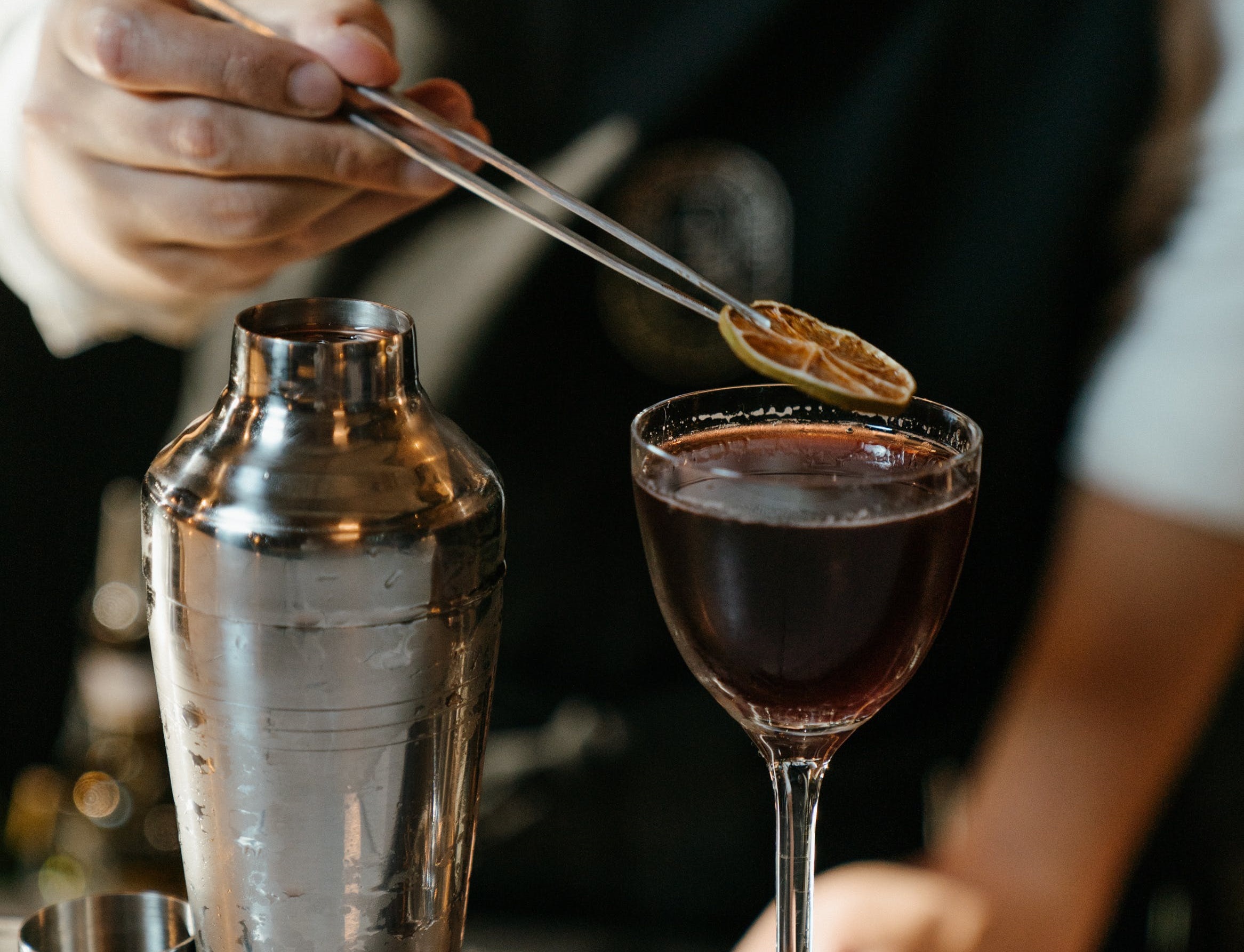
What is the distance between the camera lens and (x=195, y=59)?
0.74 m

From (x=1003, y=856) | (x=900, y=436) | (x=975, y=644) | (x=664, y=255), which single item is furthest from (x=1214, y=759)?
(x=664, y=255)

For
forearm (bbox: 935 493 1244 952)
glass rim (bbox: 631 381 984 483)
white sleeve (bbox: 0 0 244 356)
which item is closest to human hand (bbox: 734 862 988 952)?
forearm (bbox: 935 493 1244 952)

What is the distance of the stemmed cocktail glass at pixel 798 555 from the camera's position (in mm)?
537

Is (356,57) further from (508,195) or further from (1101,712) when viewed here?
(1101,712)

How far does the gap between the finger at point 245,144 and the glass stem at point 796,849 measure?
424 millimetres

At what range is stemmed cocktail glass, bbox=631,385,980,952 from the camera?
0.54m

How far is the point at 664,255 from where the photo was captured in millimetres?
590

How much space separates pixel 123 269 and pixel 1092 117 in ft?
3.49

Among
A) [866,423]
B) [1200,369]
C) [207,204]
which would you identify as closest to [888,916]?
[866,423]

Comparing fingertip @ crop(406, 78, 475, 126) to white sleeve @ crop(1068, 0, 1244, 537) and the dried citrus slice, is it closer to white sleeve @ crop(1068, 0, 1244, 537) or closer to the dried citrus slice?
the dried citrus slice

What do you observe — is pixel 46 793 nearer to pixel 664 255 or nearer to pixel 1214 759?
pixel 664 255

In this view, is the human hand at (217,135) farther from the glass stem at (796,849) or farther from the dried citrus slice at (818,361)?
the glass stem at (796,849)

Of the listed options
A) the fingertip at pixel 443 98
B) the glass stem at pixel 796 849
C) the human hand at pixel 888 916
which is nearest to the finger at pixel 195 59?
the fingertip at pixel 443 98

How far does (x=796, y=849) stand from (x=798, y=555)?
162mm
